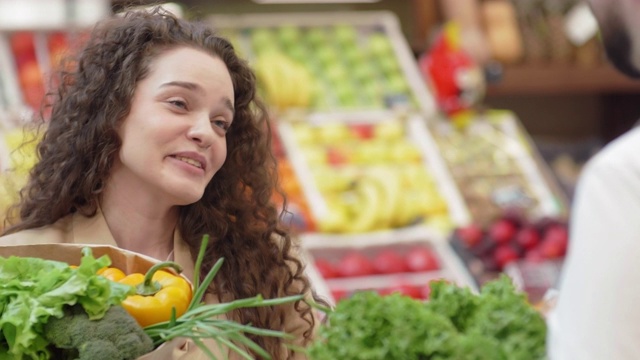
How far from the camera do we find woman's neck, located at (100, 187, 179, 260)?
2.31m

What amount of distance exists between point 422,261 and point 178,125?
2951 millimetres

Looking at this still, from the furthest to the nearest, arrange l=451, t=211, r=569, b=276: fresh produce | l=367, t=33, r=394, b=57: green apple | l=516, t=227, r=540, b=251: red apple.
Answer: l=367, t=33, r=394, b=57: green apple → l=516, t=227, r=540, b=251: red apple → l=451, t=211, r=569, b=276: fresh produce

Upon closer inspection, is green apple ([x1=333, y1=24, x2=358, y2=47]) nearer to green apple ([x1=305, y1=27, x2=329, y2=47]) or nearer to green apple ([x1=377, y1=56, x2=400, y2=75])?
green apple ([x1=305, y1=27, x2=329, y2=47])

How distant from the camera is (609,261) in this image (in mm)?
1311

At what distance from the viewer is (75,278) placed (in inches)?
70.5

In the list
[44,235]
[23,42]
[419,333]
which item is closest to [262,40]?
[23,42]

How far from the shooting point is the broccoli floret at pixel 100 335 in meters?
1.73

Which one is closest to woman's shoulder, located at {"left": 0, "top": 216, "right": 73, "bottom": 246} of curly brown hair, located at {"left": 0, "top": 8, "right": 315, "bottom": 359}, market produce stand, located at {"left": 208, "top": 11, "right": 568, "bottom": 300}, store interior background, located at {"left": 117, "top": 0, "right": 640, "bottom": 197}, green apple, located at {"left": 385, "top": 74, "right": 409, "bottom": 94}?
curly brown hair, located at {"left": 0, "top": 8, "right": 315, "bottom": 359}

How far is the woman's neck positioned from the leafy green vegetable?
458 mm

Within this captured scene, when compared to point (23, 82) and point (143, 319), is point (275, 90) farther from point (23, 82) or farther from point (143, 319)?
point (143, 319)

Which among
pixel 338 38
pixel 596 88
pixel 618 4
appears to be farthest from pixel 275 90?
pixel 618 4

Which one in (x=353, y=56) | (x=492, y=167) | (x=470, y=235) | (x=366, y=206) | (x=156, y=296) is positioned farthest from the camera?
(x=353, y=56)

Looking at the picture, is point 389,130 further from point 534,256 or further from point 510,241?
point 534,256

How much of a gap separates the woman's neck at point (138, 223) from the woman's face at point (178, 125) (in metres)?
0.05
